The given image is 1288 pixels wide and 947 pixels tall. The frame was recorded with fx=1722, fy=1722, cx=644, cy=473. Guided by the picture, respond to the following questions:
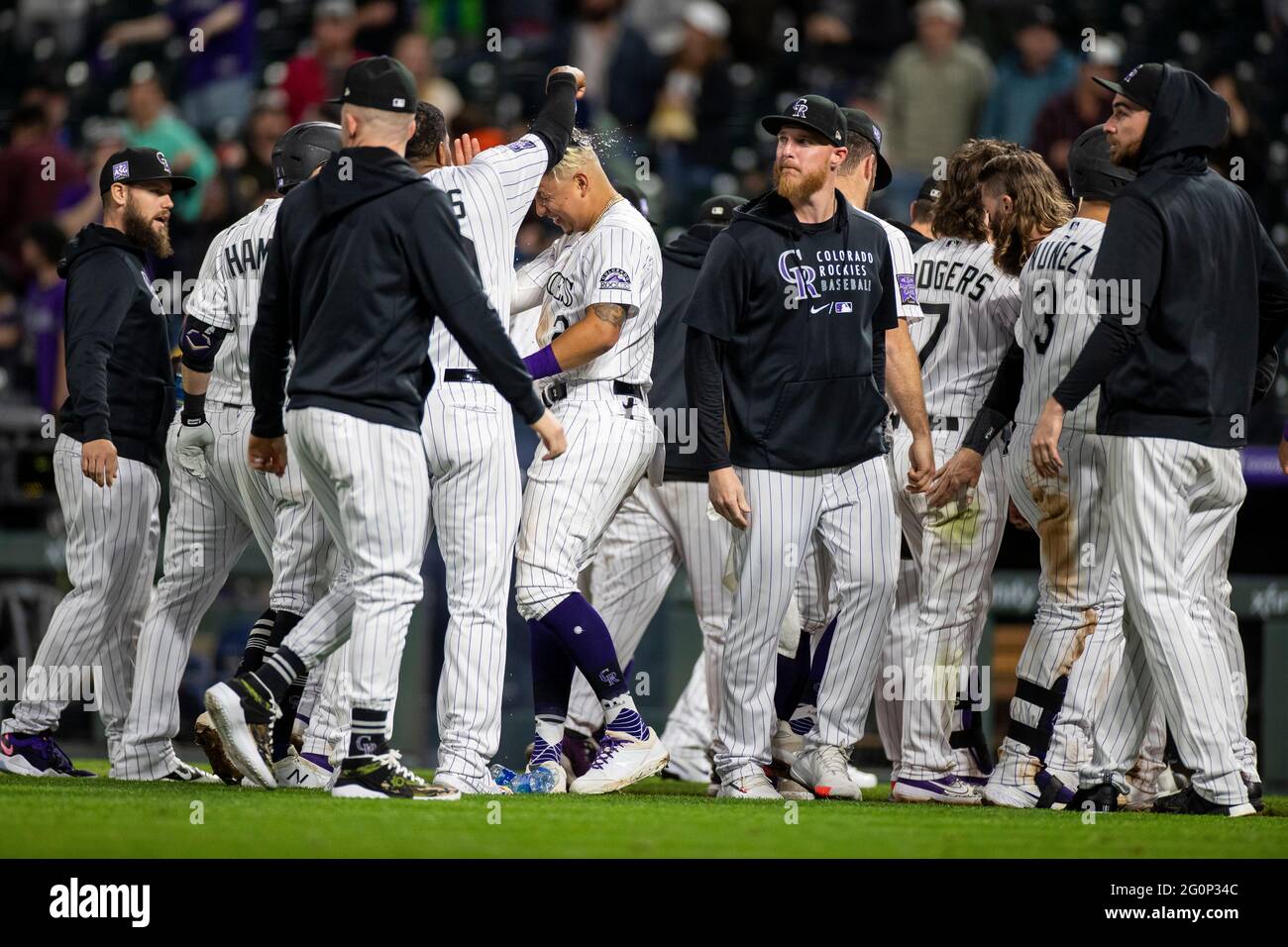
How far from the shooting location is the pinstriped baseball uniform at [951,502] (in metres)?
5.98

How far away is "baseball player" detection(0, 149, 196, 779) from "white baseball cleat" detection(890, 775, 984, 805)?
2522mm

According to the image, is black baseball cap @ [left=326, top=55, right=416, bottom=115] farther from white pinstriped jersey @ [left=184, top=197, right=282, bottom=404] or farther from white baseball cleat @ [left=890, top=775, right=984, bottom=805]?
white baseball cleat @ [left=890, top=775, right=984, bottom=805]

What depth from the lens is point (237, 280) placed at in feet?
19.1

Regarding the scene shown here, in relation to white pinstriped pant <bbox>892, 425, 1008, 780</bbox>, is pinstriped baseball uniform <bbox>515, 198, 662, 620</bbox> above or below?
above

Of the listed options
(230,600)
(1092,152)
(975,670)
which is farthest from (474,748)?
(230,600)

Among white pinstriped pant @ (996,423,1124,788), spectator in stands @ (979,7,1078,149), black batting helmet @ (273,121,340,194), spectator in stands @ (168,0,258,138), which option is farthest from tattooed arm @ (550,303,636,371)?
spectator in stands @ (168,0,258,138)

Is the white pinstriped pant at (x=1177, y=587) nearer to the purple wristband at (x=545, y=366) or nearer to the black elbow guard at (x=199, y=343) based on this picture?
the purple wristband at (x=545, y=366)

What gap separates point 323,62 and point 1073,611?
340 inches

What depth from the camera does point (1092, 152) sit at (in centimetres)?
590

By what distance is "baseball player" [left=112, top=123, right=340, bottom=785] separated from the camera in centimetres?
577

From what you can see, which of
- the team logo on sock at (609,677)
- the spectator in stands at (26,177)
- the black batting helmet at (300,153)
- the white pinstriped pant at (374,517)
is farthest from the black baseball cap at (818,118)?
the spectator in stands at (26,177)

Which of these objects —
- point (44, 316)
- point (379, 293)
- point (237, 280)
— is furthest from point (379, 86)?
point (44, 316)

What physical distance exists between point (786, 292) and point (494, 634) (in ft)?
4.74
